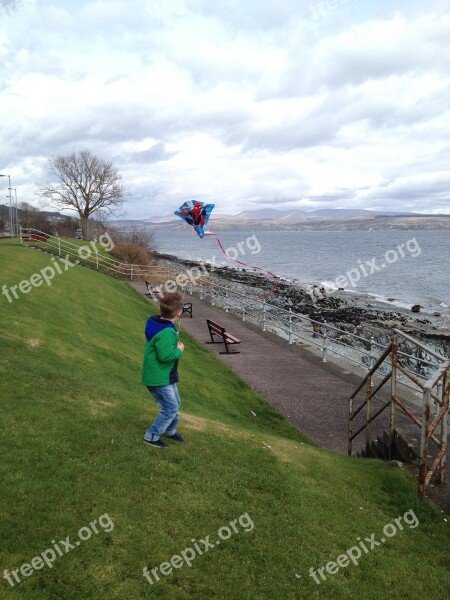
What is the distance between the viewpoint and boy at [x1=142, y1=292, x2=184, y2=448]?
17.4 ft

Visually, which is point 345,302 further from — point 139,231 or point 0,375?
point 0,375

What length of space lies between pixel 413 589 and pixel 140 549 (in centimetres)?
225

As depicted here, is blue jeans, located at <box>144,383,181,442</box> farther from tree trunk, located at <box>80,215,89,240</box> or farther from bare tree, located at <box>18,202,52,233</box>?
bare tree, located at <box>18,202,52,233</box>

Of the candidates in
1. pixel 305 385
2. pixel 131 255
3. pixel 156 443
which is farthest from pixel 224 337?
pixel 131 255

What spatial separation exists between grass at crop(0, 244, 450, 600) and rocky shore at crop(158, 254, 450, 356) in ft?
54.4

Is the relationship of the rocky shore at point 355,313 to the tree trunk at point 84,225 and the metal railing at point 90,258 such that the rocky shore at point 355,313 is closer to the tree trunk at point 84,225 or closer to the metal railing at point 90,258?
the metal railing at point 90,258

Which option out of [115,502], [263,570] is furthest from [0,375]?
[263,570]

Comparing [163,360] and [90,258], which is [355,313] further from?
[163,360]

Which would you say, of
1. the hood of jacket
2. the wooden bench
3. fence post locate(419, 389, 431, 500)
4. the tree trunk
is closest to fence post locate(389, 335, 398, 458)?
fence post locate(419, 389, 431, 500)

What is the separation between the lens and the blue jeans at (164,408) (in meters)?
5.49

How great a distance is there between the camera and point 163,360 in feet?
17.5

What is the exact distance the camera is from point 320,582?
12.7ft

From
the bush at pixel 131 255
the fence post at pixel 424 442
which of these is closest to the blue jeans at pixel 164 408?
the fence post at pixel 424 442

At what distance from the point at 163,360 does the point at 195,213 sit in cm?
847
